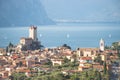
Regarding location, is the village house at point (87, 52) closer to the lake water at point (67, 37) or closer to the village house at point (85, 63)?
the village house at point (85, 63)

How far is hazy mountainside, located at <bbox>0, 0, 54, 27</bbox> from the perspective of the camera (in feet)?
190

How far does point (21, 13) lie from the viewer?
206 feet

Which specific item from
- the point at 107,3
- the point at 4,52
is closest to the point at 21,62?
the point at 4,52

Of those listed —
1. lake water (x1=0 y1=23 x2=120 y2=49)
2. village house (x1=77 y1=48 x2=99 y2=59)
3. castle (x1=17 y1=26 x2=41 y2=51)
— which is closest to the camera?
village house (x1=77 y1=48 x2=99 y2=59)

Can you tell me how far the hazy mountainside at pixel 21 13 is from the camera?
5788cm

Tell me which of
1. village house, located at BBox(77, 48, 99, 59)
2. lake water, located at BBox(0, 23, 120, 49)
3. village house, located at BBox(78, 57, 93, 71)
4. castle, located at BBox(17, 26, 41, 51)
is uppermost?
lake water, located at BBox(0, 23, 120, 49)

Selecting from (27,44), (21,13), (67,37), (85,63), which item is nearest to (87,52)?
(85,63)

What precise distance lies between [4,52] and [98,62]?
15.5 feet

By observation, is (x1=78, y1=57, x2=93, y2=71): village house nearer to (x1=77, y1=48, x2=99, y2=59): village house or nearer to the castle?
(x1=77, y1=48, x2=99, y2=59): village house

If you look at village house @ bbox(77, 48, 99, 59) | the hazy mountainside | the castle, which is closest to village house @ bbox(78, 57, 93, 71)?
village house @ bbox(77, 48, 99, 59)

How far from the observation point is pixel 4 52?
20656 mm

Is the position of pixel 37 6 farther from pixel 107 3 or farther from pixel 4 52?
pixel 4 52

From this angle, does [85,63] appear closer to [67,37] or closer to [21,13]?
[67,37]

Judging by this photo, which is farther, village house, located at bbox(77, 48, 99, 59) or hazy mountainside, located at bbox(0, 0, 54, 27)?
hazy mountainside, located at bbox(0, 0, 54, 27)
